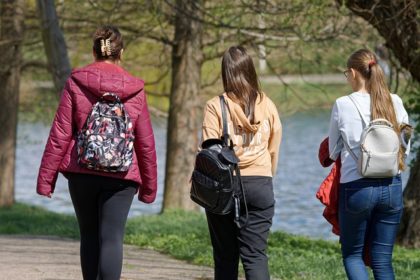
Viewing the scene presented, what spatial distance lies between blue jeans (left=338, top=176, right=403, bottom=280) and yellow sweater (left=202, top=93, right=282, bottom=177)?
51cm

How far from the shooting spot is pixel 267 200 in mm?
5531

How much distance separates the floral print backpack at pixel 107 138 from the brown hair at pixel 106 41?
0.26 m

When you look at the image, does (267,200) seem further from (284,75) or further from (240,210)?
(284,75)

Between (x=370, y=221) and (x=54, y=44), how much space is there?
8.58 meters

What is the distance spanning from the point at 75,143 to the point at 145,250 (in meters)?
4.43

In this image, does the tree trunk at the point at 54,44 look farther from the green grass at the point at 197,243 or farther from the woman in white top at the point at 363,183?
the woman in white top at the point at 363,183

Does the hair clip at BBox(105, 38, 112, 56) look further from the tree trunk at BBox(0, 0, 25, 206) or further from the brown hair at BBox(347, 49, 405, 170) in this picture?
the tree trunk at BBox(0, 0, 25, 206)

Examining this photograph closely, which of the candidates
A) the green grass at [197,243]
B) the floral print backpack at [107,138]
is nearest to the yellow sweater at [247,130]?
the floral print backpack at [107,138]

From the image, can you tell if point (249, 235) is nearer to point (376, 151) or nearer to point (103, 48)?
point (376, 151)

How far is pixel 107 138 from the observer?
18.3 ft

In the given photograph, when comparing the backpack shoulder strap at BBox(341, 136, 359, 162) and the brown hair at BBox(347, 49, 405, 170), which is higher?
the brown hair at BBox(347, 49, 405, 170)

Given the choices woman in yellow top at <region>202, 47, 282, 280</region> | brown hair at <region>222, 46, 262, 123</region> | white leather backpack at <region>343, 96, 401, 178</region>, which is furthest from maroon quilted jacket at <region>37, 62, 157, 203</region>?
white leather backpack at <region>343, 96, 401, 178</region>

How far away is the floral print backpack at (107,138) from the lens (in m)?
5.52

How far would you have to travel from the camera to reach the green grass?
26.8 feet
